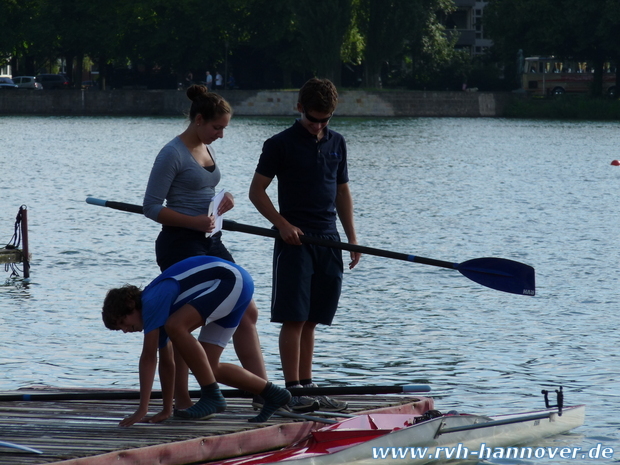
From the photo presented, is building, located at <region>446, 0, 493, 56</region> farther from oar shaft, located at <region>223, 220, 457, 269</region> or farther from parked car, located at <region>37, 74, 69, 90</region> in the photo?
oar shaft, located at <region>223, 220, 457, 269</region>

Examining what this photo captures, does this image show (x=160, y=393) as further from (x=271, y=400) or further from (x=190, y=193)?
(x=190, y=193)

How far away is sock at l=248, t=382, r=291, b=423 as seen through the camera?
6.63 m

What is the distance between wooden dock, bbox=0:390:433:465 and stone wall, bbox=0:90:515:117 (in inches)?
2641

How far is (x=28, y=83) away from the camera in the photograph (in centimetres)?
8212

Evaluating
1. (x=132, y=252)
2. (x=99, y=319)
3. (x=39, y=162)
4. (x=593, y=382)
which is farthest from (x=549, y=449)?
(x=39, y=162)

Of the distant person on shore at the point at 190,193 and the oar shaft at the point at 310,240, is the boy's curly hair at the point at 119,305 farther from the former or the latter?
the oar shaft at the point at 310,240

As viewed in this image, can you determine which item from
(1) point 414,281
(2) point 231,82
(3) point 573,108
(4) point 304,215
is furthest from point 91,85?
(4) point 304,215

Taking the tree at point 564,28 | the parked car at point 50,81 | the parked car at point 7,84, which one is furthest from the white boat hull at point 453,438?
the parked car at point 50,81

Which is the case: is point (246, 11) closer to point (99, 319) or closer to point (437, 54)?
point (437, 54)

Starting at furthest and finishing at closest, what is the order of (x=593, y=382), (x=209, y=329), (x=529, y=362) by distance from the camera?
1. (x=529, y=362)
2. (x=593, y=382)
3. (x=209, y=329)

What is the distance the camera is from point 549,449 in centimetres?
800

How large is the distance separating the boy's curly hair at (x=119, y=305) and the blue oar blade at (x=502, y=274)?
103 inches

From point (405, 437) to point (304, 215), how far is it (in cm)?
140

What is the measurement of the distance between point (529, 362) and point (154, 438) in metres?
5.53
